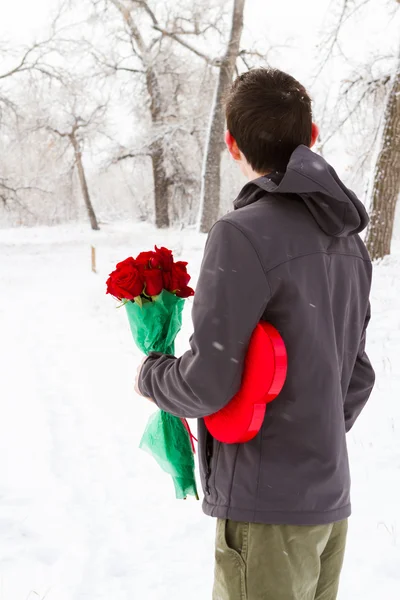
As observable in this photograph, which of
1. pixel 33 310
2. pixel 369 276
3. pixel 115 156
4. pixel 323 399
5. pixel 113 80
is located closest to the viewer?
pixel 323 399

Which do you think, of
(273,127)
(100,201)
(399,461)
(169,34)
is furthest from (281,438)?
(100,201)

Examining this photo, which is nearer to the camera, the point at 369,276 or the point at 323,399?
the point at 323,399

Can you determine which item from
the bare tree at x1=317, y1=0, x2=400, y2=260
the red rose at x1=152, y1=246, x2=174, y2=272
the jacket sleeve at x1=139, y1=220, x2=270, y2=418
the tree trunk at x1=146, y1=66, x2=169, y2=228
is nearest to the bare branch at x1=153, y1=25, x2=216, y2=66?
the tree trunk at x1=146, y1=66, x2=169, y2=228

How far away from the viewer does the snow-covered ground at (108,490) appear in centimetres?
291

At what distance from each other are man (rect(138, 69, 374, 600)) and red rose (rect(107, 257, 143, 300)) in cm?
31

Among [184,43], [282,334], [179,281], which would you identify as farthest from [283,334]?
[184,43]

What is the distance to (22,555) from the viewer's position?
307cm

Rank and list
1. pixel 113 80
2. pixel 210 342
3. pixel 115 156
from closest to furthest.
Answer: pixel 210 342, pixel 113 80, pixel 115 156

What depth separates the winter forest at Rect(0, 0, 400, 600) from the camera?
309 cm

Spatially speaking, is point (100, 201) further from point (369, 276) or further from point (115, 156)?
point (369, 276)

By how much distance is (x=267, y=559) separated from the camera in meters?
1.47

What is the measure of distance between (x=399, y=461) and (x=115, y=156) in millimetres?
23578

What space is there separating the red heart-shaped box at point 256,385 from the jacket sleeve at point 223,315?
0.08 feet

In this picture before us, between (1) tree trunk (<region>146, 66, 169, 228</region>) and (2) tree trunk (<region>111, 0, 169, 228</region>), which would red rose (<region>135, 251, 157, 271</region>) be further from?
(1) tree trunk (<region>146, 66, 169, 228</region>)
